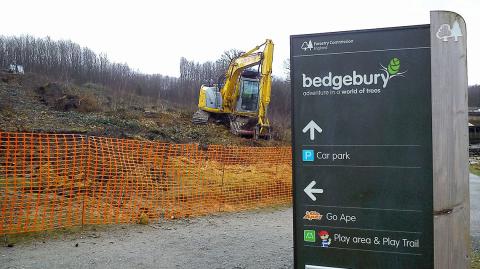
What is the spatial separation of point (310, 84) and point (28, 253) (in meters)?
5.16

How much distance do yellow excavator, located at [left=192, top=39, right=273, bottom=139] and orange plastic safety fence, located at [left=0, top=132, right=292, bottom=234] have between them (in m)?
7.79

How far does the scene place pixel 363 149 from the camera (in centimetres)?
330

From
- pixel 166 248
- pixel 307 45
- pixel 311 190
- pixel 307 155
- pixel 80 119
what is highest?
pixel 80 119

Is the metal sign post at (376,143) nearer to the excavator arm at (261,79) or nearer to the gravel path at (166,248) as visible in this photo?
the gravel path at (166,248)

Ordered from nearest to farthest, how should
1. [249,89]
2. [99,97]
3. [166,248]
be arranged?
[166,248], [249,89], [99,97]

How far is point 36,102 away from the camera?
33344 mm

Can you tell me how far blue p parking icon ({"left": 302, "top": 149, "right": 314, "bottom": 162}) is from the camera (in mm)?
3430

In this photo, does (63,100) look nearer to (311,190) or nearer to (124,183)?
(124,183)

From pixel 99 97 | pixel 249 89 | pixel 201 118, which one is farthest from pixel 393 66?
pixel 99 97

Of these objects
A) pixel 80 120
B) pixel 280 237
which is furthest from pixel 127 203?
pixel 80 120

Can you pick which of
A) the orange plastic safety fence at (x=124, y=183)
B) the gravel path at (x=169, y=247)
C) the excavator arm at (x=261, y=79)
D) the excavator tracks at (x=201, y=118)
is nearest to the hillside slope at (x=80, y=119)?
the excavator tracks at (x=201, y=118)

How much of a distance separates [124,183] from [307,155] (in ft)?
24.7

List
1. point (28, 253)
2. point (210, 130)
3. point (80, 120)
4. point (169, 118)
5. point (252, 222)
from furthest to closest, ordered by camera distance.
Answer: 1. point (169, 118)
2. point (210, 130)
3. point (80, 120)
4. point (252, 222)
5. point (28, 253)

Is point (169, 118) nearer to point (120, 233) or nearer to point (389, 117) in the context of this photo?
point (120, 233)
